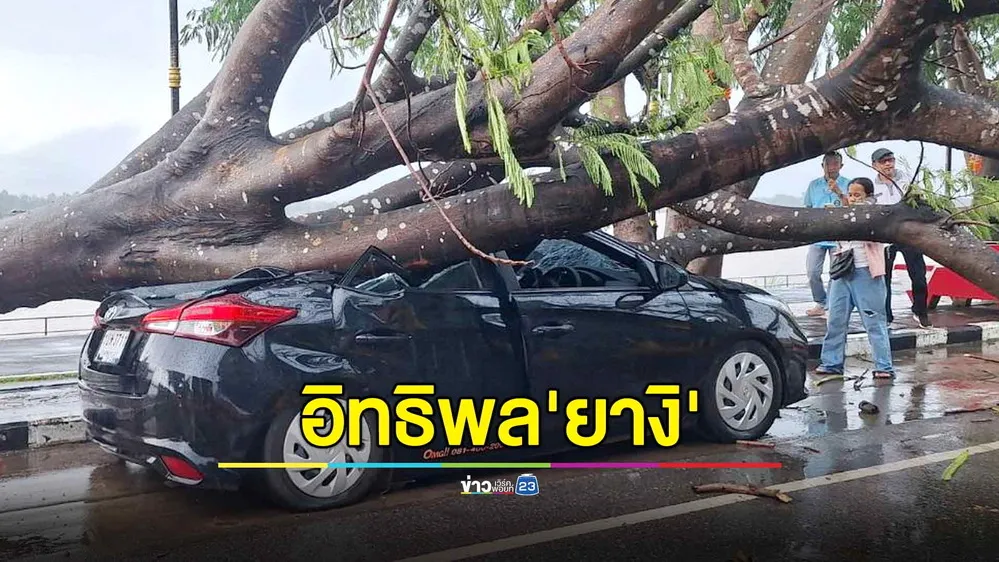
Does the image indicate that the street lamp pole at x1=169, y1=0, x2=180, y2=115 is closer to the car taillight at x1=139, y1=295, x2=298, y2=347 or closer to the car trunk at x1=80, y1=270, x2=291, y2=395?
the car trunk at x1=80, y1=270, x2=291, y2=395

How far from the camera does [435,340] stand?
400 centimetres

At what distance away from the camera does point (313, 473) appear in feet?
12.2

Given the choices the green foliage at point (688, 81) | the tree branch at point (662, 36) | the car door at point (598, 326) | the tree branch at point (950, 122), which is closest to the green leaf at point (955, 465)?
the car door at point (598, 326)

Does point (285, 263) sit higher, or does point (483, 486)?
point (285, 263)

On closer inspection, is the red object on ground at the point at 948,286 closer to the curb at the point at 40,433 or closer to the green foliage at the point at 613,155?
the green foliage at the point at 613,155

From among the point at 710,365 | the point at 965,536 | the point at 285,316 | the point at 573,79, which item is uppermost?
the point at 573,79

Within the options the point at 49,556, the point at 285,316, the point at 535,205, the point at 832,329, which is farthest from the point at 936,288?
the point at 49,556

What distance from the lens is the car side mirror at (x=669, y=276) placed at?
4840mm

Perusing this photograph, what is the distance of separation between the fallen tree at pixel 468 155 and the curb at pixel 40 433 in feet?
2.67

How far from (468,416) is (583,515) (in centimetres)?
73

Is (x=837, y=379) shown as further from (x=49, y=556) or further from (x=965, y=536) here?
(x=49, y=556)

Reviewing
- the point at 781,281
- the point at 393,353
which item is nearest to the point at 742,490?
the point at 393,353

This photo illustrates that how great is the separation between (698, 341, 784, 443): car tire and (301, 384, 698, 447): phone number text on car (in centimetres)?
13

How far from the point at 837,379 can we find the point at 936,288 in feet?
17.8
